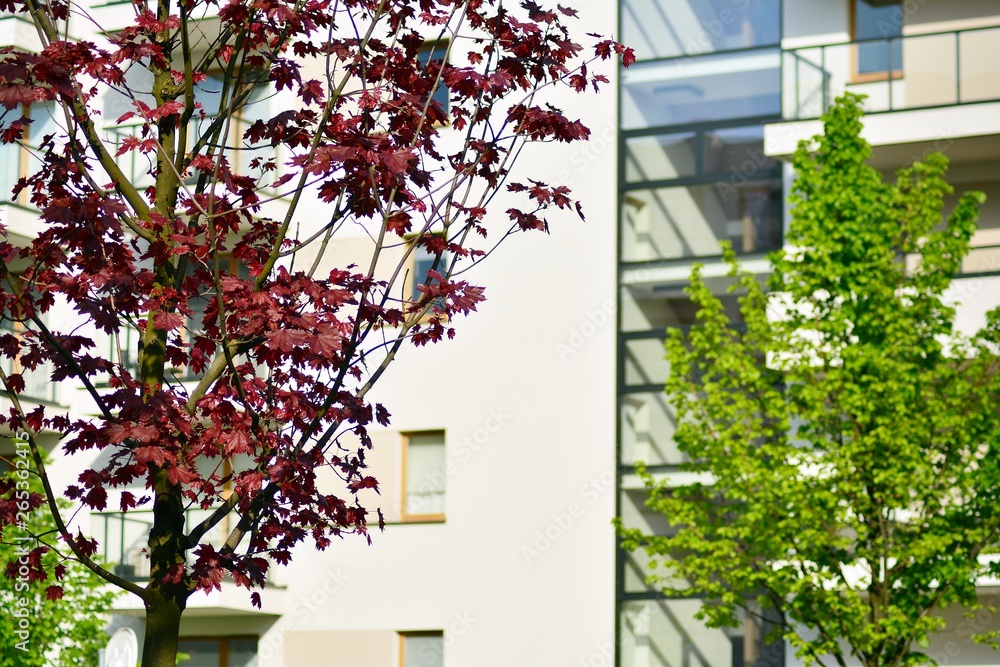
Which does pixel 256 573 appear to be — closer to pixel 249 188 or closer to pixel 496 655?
pixel 249 188

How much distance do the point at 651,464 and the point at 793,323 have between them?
4461 millimetres

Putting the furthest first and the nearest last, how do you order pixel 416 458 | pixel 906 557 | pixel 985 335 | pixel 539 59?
pixel 416 458 < pixel 985 335 < pixel 906 557 < pixel 539 59

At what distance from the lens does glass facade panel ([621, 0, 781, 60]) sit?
2139cm

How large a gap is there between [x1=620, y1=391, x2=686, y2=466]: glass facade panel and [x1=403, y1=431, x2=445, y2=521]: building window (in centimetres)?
288

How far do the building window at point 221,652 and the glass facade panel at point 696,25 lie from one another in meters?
10.7

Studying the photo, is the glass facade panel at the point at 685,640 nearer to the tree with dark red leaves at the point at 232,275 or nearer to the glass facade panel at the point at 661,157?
the glass facade panel at the point at 661,157

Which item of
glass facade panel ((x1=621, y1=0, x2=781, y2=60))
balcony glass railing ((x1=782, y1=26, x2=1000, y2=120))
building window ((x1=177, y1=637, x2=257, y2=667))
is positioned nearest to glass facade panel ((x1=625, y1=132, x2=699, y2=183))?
glass facade panel ((x1=621, y1=0, x2=781, y2=60))

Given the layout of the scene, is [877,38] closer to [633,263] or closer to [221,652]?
[633,263]

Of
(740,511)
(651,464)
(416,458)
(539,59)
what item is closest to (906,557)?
(740,511)

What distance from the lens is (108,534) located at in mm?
21844

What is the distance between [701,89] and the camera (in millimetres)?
21391

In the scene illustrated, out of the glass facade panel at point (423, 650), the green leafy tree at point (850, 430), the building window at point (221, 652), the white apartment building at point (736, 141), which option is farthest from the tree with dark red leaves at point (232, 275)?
the building window at point (221, 652)

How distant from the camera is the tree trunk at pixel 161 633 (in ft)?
22.0

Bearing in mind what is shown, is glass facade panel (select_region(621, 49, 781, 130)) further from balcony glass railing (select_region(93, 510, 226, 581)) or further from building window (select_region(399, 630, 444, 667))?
balcony glass railing (select_region(93, 510, 226, 581))
